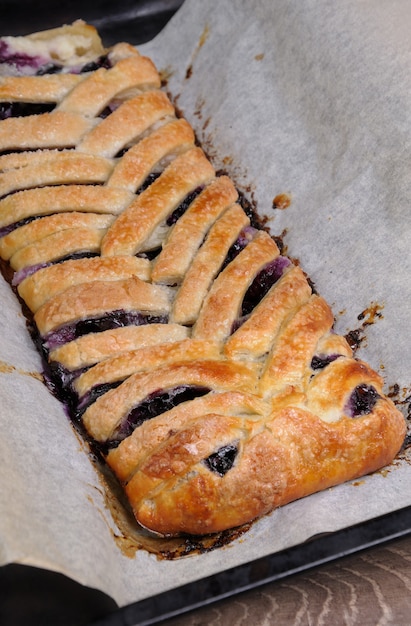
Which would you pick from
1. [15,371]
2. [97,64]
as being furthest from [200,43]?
[15,371]

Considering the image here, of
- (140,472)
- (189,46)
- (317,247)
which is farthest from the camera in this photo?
(189,46)

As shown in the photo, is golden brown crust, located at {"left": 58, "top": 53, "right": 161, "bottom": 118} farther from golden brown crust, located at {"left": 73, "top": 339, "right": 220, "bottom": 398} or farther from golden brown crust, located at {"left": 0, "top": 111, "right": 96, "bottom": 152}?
golden brown crust, located at {"left": 73, "top": 339, "right": 220, "bottom": 398}

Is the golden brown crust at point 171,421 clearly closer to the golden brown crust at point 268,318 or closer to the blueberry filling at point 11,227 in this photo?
the golden brown crust at point 268,318

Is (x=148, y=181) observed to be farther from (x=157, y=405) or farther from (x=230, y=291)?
(x=157, y=405)

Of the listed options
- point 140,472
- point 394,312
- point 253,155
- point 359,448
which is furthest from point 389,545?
point 253,155

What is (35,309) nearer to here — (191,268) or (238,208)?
(191,268)

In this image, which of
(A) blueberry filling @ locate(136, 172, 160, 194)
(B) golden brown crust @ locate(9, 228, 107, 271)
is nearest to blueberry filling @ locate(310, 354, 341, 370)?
(B) golden brown crust @ locate(9, 228, 107, 271)
